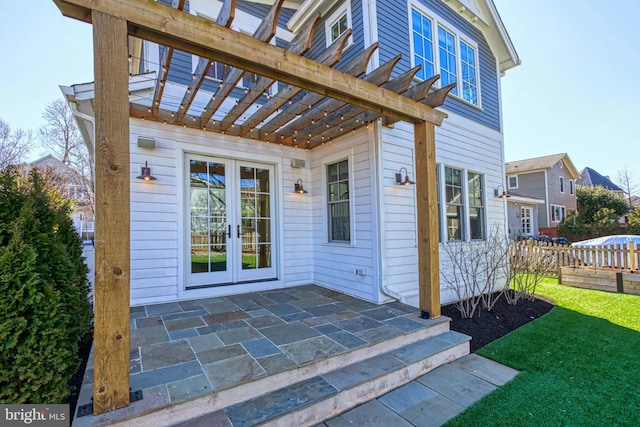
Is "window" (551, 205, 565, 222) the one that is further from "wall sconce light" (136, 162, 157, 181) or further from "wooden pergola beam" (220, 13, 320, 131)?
"wall sconce light" (136, 162, 157, 181)

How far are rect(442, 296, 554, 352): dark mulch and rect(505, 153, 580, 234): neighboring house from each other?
14513mm

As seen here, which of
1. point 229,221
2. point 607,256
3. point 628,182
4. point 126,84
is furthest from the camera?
point 628,182

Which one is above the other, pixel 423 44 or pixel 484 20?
pixel 484 20

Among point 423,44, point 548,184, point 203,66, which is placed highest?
point 423,44

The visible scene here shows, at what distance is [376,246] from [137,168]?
3.66 meters

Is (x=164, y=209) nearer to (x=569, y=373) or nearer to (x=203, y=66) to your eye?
(x=203, y=66)

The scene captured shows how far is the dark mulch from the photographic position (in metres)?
3.80

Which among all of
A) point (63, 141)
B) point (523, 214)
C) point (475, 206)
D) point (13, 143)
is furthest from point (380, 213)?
point (13, 143)

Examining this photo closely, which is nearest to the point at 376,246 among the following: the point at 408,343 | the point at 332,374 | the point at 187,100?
the point at 408,343

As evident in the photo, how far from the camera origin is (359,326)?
10.8ft

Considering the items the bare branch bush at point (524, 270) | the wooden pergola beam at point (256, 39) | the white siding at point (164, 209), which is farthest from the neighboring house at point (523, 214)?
the wooden pergola beam at point (256, 39)

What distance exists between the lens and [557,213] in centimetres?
1825

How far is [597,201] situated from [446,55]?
771 inches

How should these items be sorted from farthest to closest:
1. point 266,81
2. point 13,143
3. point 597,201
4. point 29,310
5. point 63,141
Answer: point 597,201
point 63,141
point 13,143
point 266,81
point 29,310
